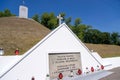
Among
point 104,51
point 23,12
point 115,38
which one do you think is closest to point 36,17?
point 23,12

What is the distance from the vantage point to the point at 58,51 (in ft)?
36.4

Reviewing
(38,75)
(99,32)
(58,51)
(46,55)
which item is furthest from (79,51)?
(99,32)

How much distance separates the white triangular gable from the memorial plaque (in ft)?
1.08

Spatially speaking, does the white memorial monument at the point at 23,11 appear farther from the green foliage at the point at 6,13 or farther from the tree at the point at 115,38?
the tree at the point at 115,38

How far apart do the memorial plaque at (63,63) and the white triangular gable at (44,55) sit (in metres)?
0.33

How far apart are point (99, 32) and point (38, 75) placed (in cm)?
4700

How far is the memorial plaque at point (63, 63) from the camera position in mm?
10344

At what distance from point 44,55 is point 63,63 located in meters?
1.73

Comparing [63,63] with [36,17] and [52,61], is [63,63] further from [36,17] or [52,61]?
[36,17]

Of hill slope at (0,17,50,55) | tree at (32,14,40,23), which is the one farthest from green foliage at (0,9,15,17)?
hill slope at (0,17,50,55)

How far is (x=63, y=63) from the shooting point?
36.4 feet

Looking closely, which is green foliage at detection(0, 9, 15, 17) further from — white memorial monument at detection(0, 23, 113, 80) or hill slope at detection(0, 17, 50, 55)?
white memorial monument at detection(0, 23, 113, 80)

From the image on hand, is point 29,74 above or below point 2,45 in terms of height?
below

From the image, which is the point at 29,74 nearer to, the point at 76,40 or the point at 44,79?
the point at 44,79
